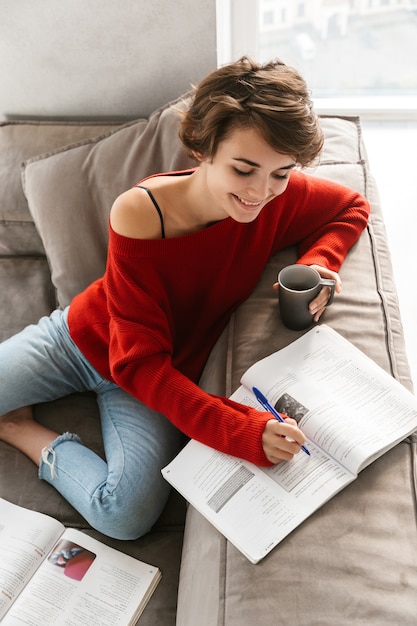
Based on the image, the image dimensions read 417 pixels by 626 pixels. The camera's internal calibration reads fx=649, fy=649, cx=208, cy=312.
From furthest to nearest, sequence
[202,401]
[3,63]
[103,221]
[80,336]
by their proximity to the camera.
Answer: [3,63]
[103,221]
[80,336]
[202,401]

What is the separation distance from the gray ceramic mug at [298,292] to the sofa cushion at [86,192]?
542 millimetres

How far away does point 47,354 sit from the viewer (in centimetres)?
160

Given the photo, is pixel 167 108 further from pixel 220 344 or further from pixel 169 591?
pixel 169 591

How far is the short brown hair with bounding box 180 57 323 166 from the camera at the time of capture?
114 cm

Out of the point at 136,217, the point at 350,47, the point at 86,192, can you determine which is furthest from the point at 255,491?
the point at 350,47

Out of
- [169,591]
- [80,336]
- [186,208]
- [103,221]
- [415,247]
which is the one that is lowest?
[169,591]

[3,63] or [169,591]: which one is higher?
[3,63]

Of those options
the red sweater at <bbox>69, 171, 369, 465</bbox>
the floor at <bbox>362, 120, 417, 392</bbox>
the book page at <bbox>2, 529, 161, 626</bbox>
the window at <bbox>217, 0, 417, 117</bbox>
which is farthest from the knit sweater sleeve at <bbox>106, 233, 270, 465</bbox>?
the window at <bbox>217, 0, 417, 117</bbox>

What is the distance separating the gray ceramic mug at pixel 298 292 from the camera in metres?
1.32

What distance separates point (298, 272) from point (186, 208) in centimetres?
28

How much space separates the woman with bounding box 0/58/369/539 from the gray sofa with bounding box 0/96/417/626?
59mm

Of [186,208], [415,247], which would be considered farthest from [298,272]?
[415,247]

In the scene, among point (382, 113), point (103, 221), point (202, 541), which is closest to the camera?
point (202, 541)

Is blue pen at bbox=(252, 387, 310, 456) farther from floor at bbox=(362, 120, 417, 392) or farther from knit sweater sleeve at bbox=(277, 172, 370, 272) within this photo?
floor at bbox=(362, 120, 417, 392)
